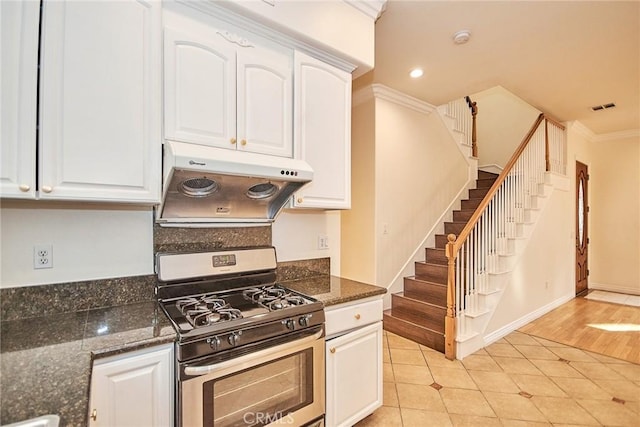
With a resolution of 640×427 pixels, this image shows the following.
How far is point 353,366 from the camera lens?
6.06ft

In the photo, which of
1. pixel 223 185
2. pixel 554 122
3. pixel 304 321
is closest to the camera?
pixel 304 321

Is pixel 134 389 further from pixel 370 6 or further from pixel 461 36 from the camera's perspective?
pixel 461 36

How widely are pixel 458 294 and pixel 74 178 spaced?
10.3 ft

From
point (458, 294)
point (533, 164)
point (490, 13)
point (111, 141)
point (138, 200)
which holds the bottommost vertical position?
point (458, 294)

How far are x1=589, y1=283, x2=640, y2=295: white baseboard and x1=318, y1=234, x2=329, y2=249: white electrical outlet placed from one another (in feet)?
20.2

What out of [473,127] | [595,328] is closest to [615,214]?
[595,328]

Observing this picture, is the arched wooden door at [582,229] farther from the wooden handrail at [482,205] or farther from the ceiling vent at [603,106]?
the wooden handrail at [482,205]

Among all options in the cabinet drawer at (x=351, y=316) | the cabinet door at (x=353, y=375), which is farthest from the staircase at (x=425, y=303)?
the cabinet drawer at (x=351, y=316)

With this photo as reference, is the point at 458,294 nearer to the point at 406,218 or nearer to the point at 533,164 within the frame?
the point at 406,218

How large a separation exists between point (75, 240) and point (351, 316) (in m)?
1.52

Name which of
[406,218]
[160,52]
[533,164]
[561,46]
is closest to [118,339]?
[160,52]

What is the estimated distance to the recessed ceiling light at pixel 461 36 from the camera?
2522 mm

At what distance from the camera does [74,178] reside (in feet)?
4.26

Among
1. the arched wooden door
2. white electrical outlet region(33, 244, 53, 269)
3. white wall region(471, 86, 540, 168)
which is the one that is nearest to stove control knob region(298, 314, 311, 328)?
white electrical outlet region(33, 244, 53, 269)
